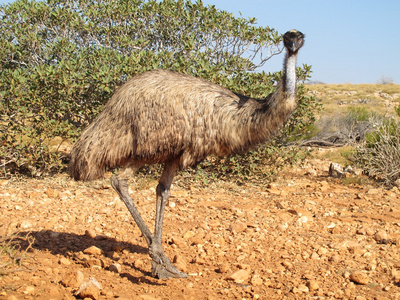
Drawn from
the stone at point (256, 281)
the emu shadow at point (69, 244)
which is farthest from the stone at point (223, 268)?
the emu shadow at point (69, 244)

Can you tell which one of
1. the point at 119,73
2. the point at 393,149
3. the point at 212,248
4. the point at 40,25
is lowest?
the point at 212,248

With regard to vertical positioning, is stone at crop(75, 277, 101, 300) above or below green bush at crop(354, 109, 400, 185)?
below

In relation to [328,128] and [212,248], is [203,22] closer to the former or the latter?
[212,248]

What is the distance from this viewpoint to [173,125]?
12.1 ft

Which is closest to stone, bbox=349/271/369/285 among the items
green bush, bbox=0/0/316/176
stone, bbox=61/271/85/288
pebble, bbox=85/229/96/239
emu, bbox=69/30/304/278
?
emu, bbox=69/30/304/278

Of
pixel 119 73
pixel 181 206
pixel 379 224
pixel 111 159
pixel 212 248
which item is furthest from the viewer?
pixel 119 73

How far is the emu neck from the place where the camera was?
3570 millimetres

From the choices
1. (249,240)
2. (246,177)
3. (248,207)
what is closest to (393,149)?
(246,177)

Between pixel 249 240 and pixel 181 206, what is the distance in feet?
4.62

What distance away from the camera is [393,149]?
7695 millimetres

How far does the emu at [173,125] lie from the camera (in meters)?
3.69

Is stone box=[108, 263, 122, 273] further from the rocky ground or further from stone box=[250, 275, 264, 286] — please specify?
stone box=[250, 275, 264, 286]

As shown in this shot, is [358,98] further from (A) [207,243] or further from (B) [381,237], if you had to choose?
(A) [207,243]

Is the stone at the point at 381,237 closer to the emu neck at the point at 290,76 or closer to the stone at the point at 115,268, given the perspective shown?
the emu neck at the point at 290,76
